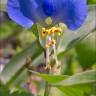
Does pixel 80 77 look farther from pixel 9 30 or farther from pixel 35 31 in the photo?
pixel 9 30

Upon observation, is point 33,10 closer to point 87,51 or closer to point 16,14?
point 16,14

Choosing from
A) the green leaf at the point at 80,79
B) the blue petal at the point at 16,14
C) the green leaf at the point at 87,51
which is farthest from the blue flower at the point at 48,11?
the green leaf at the point at 87,51

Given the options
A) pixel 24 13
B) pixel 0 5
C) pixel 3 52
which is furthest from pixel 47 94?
pixel 3 52

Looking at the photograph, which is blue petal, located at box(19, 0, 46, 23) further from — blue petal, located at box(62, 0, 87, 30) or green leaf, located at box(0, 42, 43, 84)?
green leaf, located at box(0, 42, 43, 84)

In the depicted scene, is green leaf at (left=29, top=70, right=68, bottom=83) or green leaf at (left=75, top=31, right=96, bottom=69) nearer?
green leaf at (left=29, top=70, right=68, bottom=83)

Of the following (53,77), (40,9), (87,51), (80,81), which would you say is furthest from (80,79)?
(87,51)

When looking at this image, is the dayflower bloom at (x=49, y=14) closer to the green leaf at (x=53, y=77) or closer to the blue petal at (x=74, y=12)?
the blue petal at (x=74, y=12)

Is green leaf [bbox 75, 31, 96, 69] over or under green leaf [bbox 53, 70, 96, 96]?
under

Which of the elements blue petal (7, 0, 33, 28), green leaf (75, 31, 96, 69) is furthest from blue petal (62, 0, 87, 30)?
green leaf (75, 31, 96, 69)
